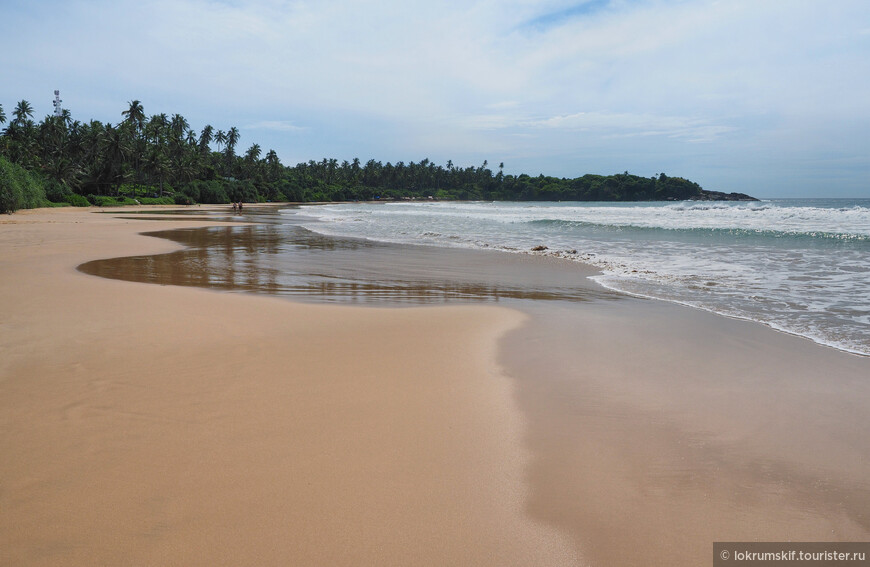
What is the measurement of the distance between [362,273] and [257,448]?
8653mm

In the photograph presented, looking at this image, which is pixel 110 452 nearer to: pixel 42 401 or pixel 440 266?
pixel 42 401

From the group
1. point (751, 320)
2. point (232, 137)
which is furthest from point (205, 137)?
point (751, 320)

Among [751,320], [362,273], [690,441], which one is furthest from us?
[362,273]

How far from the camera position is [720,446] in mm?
3482

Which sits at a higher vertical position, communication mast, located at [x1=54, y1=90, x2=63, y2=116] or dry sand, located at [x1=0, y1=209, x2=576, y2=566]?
communication mast, located at [x1=54, y1=90, x2=63, y2=116]

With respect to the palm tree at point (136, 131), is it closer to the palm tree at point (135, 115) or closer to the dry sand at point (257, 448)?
the palm tree at point (135, 115)

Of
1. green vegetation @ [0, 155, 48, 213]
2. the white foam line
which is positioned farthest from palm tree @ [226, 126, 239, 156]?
the white foam line

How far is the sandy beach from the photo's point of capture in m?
2.50

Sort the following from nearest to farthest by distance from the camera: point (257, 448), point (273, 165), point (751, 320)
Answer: point (257, 448) → point (751, 320) → point (273, 165)

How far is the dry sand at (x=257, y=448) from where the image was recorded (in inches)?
96.0

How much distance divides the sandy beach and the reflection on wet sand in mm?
2791

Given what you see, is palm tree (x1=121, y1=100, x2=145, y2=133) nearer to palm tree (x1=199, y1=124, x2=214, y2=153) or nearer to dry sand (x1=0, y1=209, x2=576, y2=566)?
palm tree (x1=199, y1=124, x2=214, y2=153)

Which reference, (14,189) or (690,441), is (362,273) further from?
(14,189)

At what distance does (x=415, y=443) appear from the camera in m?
3.40
